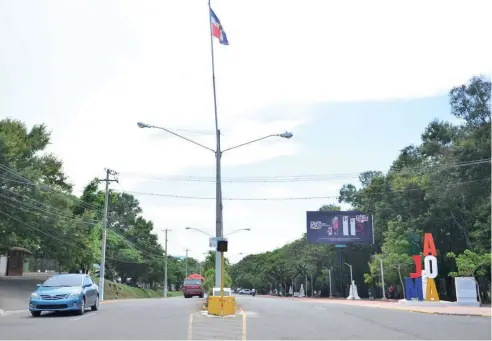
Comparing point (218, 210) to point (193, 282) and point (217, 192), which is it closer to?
point (217, 192)

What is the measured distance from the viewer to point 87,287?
19.5 meters

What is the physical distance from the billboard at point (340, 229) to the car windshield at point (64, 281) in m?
39.7

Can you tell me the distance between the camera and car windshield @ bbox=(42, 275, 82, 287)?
18.6 meters

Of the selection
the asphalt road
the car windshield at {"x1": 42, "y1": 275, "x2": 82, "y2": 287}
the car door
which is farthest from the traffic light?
the car windshield at {"x1": 42, "y1": 275, "x2": 82, "y2": 287}

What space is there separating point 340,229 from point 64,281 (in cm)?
4160

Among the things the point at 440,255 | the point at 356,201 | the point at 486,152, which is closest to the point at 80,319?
the point at 486,152

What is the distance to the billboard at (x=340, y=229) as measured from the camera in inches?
2232

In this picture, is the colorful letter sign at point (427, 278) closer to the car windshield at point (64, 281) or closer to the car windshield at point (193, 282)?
the car windshield at point (64, 281)

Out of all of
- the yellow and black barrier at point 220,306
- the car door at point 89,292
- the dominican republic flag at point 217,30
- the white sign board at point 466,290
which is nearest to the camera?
the yellow and black barrier at point 220,306

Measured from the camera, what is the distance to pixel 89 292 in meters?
19.6

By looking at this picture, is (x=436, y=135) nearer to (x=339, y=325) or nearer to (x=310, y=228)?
(x=310, y=228)

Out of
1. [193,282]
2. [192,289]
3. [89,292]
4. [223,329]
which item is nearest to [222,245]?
[89,292]

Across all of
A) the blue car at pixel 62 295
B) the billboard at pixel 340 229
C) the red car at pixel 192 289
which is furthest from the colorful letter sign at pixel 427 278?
the red car at pixel 192 289

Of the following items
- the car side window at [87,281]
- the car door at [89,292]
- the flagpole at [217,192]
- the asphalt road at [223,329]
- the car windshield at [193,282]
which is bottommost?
the car windshield at [193,282]
